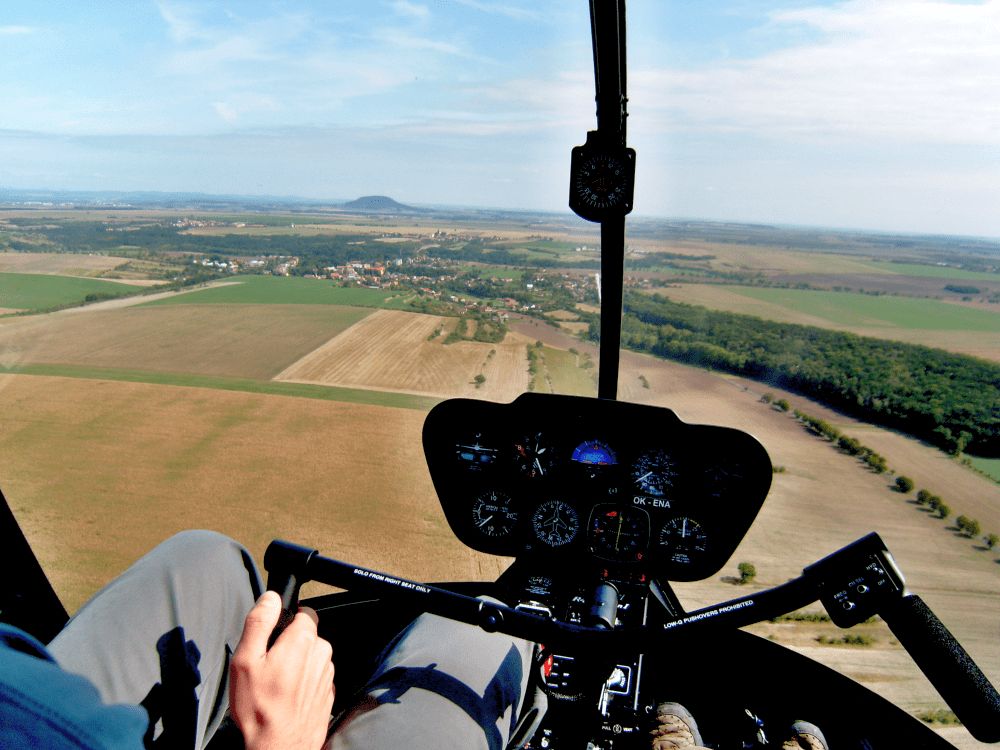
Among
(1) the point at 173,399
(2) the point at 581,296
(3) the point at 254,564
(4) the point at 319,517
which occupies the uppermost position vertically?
(2) the point at 581,296

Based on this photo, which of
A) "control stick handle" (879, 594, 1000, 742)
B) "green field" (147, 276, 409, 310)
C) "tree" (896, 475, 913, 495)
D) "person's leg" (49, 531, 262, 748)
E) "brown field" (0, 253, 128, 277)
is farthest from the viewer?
"green field" (147, 276, 409, 310)

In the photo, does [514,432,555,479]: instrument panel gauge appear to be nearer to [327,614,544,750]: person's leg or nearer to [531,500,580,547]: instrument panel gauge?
[531,500,580,547]: instrument panel gauge

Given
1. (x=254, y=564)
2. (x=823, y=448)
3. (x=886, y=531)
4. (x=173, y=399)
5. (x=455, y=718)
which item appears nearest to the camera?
(x=455, y=718)

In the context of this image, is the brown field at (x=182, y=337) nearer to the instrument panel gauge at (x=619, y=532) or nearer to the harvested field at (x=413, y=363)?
the harvested field at (x=413, y=363)

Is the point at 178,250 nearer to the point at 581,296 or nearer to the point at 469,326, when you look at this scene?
the point at 469,326

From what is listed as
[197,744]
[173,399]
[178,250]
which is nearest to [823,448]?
[197,744]

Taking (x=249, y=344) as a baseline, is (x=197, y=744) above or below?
below

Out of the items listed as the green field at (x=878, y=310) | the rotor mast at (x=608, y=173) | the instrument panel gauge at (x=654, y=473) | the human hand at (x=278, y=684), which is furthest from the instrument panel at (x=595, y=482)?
the human hand at (x=278, y=684)

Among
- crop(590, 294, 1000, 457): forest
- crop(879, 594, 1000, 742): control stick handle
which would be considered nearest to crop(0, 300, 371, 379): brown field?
crop(590, 294, 1000, 457): forest
